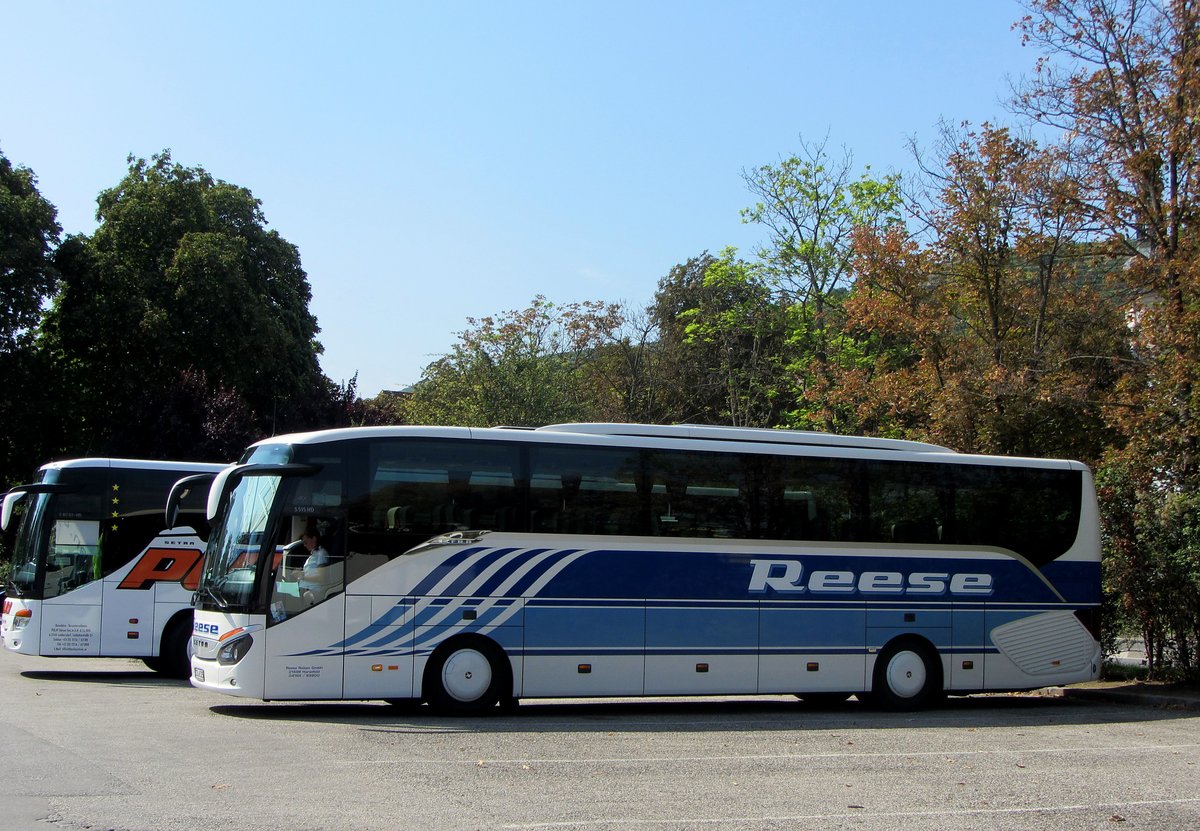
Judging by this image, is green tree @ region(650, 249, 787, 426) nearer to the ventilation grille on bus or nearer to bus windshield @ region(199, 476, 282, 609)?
the ventilation grille on bus

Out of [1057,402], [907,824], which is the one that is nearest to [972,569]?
[1057,402]

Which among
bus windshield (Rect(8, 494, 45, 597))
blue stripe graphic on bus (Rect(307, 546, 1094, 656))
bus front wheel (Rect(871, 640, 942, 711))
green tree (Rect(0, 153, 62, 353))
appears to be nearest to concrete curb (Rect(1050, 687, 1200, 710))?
blue stripe graphic on bus (Rect(307, 546, 1094, 656))

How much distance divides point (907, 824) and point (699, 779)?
201 centimetres

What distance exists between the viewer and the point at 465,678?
46.3 ft

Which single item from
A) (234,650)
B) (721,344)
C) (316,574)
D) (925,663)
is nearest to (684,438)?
(925,663)

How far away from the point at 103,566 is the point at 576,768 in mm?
11333

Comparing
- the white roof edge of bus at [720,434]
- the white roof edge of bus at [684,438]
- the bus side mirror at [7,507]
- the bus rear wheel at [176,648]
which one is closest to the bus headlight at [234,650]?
the white roof edge of bus at [684,438]

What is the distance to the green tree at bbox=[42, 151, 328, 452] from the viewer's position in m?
39.4

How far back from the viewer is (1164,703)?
16922mm

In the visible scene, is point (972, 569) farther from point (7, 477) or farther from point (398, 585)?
point (7, 477)

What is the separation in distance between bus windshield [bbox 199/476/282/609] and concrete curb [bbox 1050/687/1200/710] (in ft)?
40.1

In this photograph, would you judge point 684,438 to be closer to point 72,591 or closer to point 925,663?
point 925,663

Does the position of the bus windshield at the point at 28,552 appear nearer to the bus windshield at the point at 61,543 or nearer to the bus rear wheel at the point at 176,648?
the bus windshield at the point at 61,543

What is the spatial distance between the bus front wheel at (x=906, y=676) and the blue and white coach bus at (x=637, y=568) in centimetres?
3
